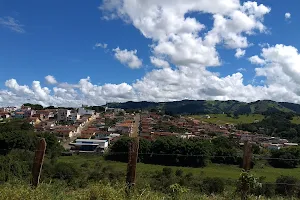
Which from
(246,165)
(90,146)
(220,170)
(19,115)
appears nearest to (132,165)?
(246,165)

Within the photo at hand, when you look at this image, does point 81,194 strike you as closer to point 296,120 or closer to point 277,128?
point 277,128

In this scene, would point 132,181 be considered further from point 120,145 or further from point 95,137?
point 95,137

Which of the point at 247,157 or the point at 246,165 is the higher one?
the point at 247,157

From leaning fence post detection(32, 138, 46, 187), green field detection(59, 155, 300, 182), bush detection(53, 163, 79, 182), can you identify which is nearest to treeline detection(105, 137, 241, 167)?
green field detection(59, 155, 300, 182)

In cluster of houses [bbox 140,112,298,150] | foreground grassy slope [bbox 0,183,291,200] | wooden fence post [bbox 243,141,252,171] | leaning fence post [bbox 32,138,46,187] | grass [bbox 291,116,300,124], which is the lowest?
cluster of houses [bbox 140,112,298,150]

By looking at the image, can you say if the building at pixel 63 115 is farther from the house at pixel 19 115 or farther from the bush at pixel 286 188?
the bush at pixel 286 188

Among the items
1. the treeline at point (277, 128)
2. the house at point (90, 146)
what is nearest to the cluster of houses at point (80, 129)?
the house at point (90, 146)

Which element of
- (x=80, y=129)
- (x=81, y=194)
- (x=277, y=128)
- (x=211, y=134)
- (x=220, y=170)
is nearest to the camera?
(x=81, y=194)

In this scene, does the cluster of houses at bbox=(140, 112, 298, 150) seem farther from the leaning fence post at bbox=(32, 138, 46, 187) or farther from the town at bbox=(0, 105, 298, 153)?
the leaning fence post at bbox=(32, 138, 46, 187)

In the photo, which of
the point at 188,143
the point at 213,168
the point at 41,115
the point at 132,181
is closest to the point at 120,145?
the point at 188,143

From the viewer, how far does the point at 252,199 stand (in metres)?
6.62

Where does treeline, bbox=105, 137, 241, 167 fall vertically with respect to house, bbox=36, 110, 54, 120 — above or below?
below

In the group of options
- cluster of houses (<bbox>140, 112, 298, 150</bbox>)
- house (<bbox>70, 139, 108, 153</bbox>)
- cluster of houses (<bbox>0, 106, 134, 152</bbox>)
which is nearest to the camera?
house (<bbox>70, 139, 108, 153</bbox>)

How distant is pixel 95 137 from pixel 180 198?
78799 mm
